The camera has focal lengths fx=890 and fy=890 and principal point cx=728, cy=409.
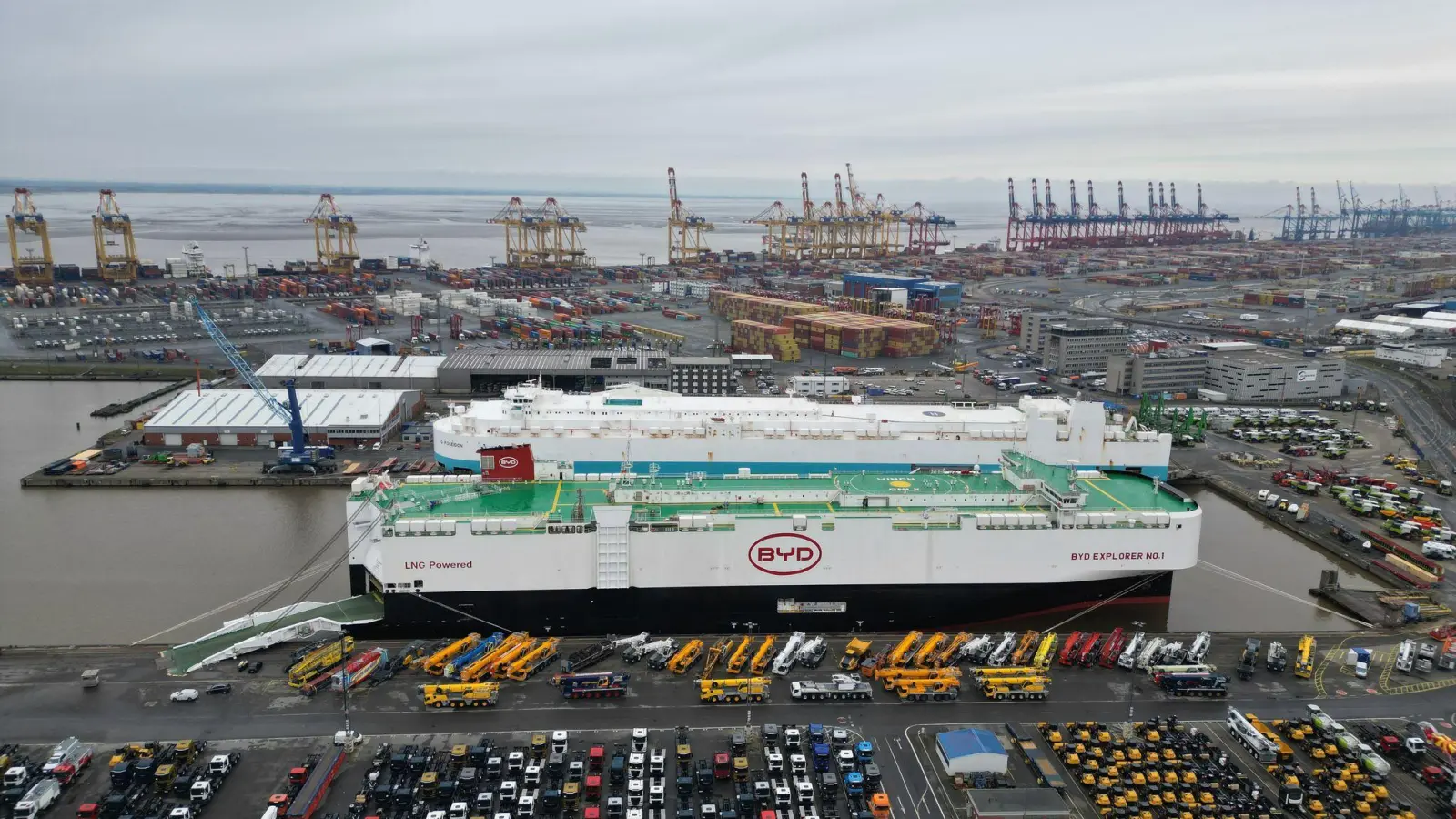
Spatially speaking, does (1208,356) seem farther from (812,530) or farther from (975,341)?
(812,530)

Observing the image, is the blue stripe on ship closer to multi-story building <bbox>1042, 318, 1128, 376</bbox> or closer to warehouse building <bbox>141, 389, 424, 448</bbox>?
warehouse building <bbox>141, 389, 424, 448</bbox>

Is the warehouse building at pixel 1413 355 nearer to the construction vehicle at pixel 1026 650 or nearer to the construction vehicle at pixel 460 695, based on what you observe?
the construction vehicle at pixel 1026 650

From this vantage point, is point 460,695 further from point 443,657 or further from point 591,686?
point 591,686

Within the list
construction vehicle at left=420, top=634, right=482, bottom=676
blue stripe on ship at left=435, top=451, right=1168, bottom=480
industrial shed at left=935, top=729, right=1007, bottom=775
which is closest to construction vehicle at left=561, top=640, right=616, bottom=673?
construction vehicle at left=420, top=634, right=482, bottom=676

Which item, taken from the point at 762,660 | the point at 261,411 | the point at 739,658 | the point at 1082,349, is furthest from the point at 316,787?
the point at 1082,349

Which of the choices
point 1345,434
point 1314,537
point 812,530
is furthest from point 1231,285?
point 812,530
